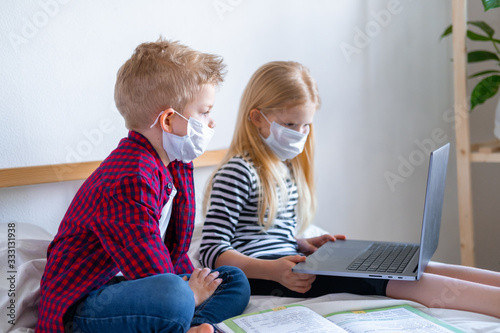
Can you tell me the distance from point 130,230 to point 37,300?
11.0 inches

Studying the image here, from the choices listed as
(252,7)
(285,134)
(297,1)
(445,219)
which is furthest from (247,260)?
(445,219)

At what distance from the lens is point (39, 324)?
0.95 metres

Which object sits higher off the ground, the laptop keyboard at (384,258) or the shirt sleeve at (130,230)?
the shirt sleeve at (130,230)

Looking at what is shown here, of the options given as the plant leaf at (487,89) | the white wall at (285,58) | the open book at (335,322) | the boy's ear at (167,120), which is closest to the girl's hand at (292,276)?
the open book at (335,322)

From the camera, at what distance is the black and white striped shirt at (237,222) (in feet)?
4.05

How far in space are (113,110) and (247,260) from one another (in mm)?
584

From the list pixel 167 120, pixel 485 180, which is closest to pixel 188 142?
pixel 167 120

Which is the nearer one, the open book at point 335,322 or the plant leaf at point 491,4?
the open book at point 335,322

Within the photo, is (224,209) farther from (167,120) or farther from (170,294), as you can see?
(170,294)

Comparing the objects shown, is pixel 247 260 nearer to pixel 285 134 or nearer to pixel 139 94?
pixel 285 134

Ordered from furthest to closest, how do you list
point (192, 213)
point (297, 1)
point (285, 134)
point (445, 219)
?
point (445, 219)
point (297, 1)
point (285, 134)
point (192, 213)

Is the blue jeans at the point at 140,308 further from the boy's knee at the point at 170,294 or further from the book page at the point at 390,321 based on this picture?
the book page at the point at 390,321

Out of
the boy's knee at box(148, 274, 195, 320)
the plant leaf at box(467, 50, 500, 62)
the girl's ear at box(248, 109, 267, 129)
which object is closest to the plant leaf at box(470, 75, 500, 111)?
the plant leaf at box(467, 50, 500, 62)

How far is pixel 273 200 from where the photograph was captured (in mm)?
1295
